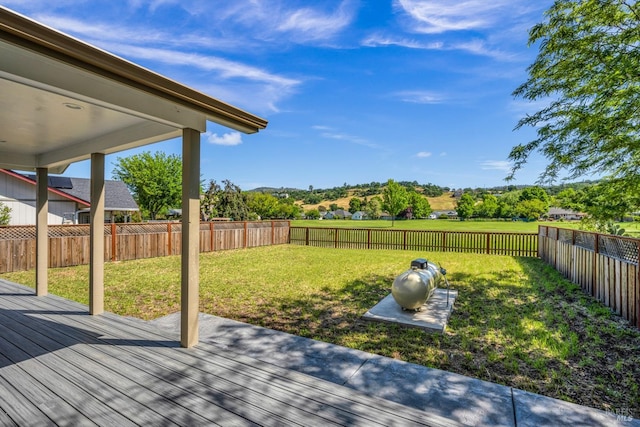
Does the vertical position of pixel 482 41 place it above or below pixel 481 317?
above

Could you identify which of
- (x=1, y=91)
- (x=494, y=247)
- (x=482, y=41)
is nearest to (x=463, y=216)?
(x=494, y=247)

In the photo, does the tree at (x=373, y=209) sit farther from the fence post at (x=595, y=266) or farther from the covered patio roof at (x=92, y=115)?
the covered patio roof at (x=92, y=115)

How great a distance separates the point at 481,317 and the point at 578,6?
5008mm

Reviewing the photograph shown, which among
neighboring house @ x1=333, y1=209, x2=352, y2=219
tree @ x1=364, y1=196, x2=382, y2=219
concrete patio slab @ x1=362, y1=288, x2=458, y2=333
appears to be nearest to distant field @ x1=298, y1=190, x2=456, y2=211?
neighboring house @ x1=333, y1=209, x2=352, y2=219

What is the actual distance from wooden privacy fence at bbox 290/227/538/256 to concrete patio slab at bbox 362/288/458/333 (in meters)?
8.58

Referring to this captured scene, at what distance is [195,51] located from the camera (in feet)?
29.2

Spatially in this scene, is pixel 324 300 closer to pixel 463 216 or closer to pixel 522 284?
pixel 522 284

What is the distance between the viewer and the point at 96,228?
3.82 metres

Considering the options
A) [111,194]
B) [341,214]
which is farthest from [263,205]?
[341,214]

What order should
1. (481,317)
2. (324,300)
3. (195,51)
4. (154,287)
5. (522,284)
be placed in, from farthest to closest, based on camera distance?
(195,51) < (522,284) < (154,287) < (324,300) < (481,317)

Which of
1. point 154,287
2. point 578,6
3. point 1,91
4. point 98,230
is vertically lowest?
point 154,287

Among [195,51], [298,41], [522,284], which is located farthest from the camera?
[298,41]

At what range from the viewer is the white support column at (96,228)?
3.78m

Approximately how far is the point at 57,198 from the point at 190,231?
17.2 meters
